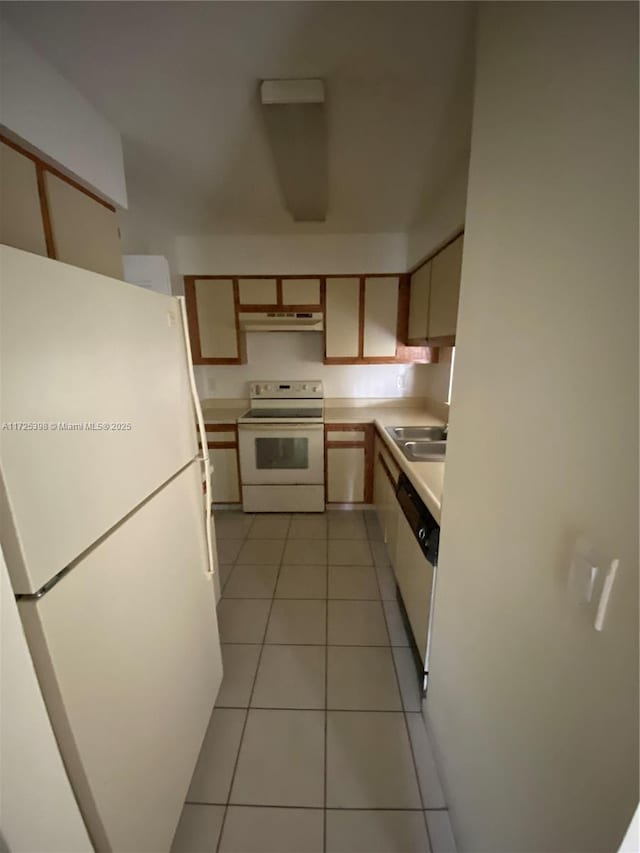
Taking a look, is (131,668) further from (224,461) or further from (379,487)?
(224,461)

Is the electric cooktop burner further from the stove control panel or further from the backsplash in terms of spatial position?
the backsplash

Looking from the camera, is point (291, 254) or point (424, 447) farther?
point (291, 254)

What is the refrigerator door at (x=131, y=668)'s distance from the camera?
0.66m

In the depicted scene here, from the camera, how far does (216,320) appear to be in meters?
3.08

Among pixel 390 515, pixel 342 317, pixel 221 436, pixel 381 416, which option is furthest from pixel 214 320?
pixel 390 515

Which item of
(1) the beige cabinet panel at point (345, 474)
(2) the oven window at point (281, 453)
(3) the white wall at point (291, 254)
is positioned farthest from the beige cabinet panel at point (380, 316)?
(2) the oven window at point (281, 453)

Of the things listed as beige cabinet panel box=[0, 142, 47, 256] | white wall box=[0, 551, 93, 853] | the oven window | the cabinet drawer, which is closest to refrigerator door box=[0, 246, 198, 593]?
white wall box=[0, 551, 93, 853]

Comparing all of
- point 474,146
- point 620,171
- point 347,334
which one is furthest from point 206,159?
point 620,171

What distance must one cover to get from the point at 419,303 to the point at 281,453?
1737 millimetres

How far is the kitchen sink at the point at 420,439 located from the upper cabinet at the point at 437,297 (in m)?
0.66

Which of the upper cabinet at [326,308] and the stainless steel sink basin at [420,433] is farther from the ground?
the upper cabinet at [326,308]

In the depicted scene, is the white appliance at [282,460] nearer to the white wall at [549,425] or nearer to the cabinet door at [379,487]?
the cabinet door at [379,487]

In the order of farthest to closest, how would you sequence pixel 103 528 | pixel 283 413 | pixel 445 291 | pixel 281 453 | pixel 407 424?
pixel 283 413 < pixel 281 453 < pixel 407 424 < pixel 445 291 < pixel 103 528

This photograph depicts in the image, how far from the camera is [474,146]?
912 millimetres
